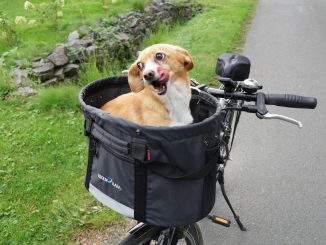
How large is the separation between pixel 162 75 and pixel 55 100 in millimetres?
3706

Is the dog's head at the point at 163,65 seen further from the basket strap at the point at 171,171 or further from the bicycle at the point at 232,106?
the basket strap at the point at 171,171

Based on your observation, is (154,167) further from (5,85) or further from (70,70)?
(70,70)

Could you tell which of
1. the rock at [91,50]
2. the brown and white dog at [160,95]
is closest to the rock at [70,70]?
the rock at [91,50]

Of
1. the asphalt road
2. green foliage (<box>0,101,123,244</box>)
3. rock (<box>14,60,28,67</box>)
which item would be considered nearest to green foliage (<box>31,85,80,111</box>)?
green foliage (<box>0,101,123,244</box>)

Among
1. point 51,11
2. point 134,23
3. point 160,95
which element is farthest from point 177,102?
point 51,11

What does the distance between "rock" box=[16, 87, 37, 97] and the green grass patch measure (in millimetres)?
2614

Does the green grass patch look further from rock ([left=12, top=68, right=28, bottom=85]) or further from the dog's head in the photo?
the dog's head

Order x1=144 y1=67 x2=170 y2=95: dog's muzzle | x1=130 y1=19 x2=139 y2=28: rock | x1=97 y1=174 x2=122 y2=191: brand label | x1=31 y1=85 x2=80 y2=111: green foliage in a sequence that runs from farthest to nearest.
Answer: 1. x1=130 y1=19 x2=139 y2=28: rock
2. x1=31 y1=85 x2=80 y2=111: green foliage
3. x1=144 y1=67 x2=170 y2=95: dog's muzzle
4. x1=97 y1=174 x2=122 y2=191: brand label

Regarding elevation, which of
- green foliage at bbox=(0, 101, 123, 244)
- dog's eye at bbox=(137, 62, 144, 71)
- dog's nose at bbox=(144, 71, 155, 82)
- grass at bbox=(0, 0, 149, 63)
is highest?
dog's nose at bbox=(144, 71, 155, 82)

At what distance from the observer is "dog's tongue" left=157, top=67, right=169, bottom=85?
225 cm

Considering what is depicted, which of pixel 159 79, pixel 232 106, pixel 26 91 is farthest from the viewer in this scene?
pixel 26 91

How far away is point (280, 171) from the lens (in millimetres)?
4473

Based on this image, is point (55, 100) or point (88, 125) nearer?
point (88, 125)

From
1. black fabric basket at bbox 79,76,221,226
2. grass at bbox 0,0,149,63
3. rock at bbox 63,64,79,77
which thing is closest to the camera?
black fabric basket at bbox 79,76,221,226
